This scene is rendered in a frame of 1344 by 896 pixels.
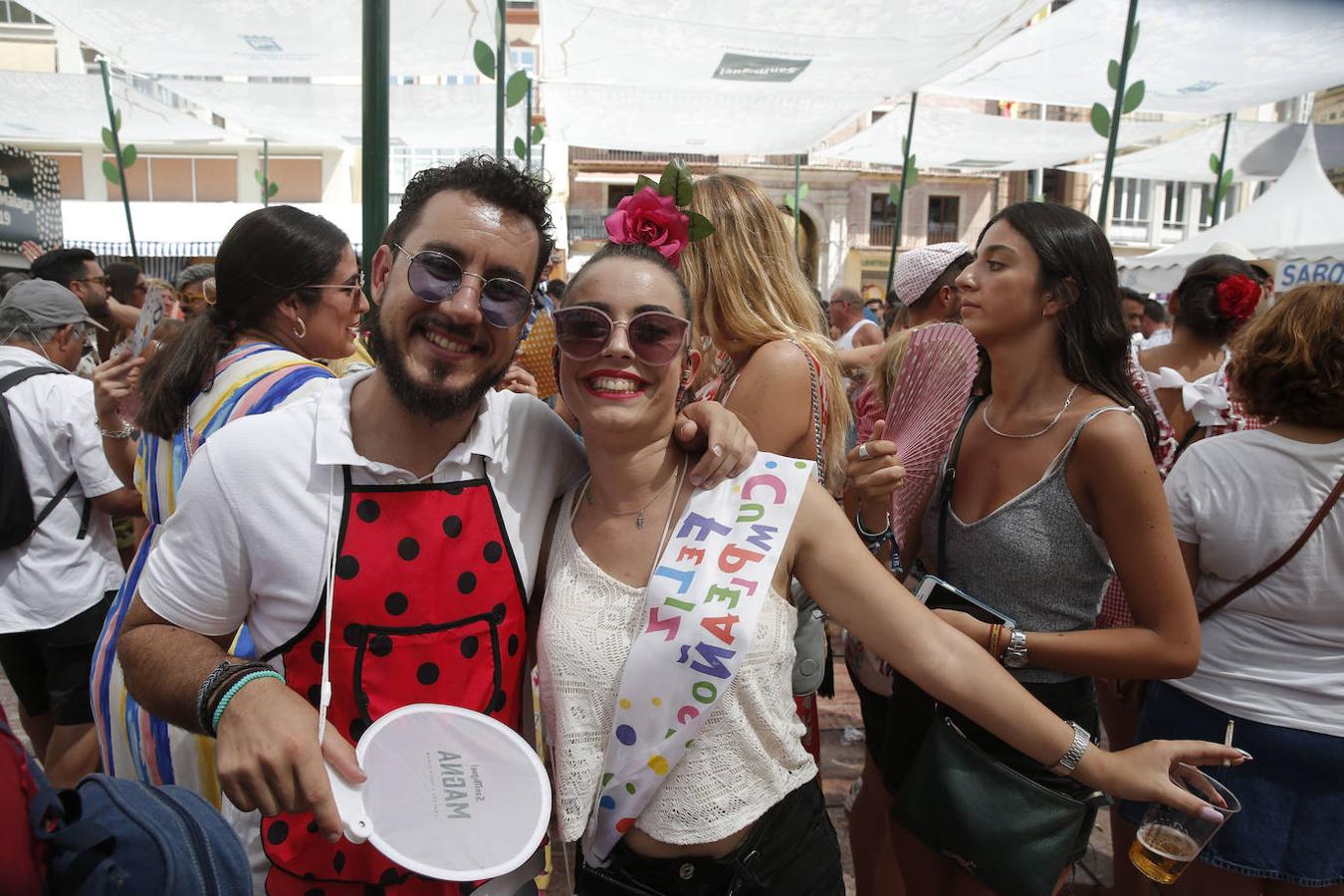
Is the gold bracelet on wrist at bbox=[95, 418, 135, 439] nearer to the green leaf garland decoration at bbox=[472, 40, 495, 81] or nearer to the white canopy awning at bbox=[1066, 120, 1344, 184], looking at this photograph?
the green leaf garland decoration at bbox=[472, 40, 495, 81]

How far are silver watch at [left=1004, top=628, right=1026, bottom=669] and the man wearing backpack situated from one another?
279 centimetres

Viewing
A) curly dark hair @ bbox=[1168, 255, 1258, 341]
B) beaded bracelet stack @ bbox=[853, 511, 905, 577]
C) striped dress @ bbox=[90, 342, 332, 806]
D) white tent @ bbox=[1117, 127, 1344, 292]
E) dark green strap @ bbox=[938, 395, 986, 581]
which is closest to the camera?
striped dress @ bbox=[90, 342, 332, 806]

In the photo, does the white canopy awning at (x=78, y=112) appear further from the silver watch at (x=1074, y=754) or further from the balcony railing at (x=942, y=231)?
the balcony railing at (x=942, y=231)

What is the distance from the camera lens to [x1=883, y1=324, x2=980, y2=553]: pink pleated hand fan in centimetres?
196

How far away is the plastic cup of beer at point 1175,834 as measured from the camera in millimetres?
1378

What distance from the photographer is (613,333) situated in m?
1.42

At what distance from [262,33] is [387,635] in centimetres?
752

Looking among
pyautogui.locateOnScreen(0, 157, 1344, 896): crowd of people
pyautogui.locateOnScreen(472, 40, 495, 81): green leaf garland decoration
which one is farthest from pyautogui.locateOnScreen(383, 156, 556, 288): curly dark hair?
pyautogui.locateOnScreen(472, 40, 495, 81): green leaf garland decoration

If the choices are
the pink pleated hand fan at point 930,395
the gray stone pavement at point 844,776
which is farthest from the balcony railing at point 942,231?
the pink pleated hand fan at point 930,395

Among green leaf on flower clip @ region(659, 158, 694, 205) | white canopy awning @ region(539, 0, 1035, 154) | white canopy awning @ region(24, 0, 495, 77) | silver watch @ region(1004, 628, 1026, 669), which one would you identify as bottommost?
silver watch @ region(1004, 628, 1026, 669)

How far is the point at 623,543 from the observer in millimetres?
1473

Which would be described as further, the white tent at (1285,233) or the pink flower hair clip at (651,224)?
the white tent at (1285,233)

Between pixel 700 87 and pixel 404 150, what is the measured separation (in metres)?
4.95

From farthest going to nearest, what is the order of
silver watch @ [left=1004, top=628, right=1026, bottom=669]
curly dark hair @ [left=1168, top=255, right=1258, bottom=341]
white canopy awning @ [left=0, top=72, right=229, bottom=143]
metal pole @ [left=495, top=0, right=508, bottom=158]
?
white canopy awning @ [left=0, top=72, right=229, bottom=143] < metal pole @ [left=495, top=0, right=508, bottom=158] < curly dark hair @ [left=1168, top=255, right=1258, bottom=341] < silver watch @ [left=1004, top=628, right=1026, bottom=669]
